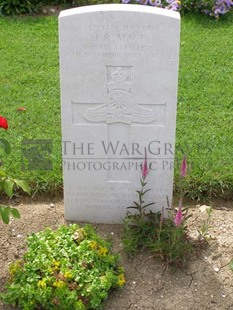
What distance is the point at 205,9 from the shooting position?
739 cm

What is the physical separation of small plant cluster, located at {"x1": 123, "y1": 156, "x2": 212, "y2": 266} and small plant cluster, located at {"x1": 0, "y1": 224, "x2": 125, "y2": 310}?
0.68 ft

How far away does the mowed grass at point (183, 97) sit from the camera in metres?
4.36

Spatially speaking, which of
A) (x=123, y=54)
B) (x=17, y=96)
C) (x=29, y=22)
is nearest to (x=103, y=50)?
(x=123, y=54)

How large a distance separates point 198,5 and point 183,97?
7.66 ft

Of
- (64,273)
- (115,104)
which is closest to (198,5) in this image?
(115,104)

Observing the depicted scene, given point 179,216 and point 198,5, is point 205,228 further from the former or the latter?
point 198,5

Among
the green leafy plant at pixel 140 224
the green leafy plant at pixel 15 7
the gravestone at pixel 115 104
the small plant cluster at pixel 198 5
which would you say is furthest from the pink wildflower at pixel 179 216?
the green leafy plant at pixel 15 7

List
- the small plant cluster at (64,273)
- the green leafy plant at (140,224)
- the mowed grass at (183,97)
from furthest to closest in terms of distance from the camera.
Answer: the mowed grass at (183,97), the green leafy plant at (140,224), the small plant cluster at (64,273)

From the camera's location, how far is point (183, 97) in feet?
18.0

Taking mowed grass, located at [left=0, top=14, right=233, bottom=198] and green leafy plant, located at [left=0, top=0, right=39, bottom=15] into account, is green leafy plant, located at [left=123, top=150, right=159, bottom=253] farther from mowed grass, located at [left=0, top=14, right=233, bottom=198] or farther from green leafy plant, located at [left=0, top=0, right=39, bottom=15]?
green leafy plant, located at [left=0, top=0, right=39, bottom=15]

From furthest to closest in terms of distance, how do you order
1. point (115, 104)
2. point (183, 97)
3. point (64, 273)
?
point (183, 97), point (115, 104), point (64, 273)

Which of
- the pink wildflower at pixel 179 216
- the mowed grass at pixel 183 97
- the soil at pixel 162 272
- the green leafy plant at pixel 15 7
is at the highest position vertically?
the green leafy plant at pixel 15 7

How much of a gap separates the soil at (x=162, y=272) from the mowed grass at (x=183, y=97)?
1.20ft

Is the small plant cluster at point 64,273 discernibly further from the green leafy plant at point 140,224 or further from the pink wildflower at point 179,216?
the pink wildflower at point 179,216
